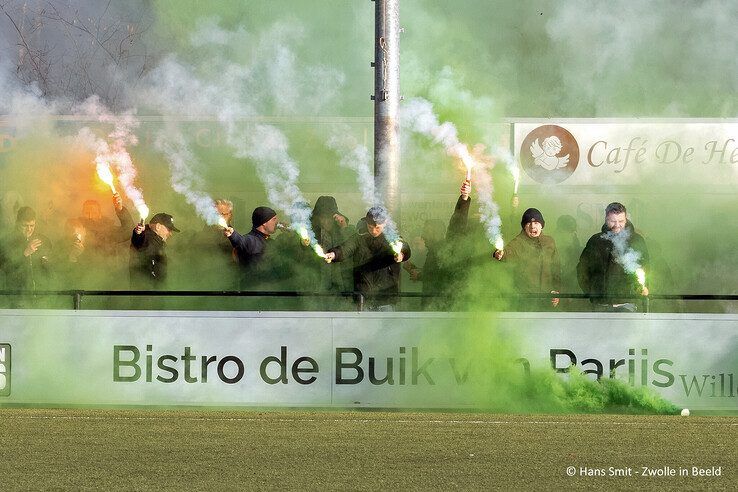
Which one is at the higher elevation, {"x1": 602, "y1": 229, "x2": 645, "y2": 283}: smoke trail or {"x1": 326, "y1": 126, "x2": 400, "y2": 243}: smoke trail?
{"x1": 326, "y1": 126, "x2": 400, "y2": 243}: smoke trail

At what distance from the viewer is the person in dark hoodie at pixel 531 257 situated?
1368 centimetres

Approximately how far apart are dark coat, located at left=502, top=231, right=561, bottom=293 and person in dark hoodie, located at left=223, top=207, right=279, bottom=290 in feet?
7.80

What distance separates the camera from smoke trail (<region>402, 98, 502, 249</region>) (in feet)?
51.0

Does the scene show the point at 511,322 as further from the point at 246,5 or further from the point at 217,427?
the point at 246,5

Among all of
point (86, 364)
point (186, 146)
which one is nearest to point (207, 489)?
point (86, 364)

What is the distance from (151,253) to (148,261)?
12 centimetres

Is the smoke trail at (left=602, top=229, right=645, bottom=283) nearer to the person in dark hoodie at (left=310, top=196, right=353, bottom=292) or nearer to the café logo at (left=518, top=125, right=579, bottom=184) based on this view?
the person in dark hoodie at (left=310, top=196, right=353, bottom=292)

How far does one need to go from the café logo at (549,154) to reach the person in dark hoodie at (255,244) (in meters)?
6.04

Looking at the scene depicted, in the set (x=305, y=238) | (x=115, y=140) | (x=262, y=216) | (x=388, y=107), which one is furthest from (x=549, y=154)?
(x=262, y=216)

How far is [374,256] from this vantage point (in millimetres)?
13617

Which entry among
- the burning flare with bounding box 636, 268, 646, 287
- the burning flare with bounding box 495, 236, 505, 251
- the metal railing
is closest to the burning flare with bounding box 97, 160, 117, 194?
the metal railing

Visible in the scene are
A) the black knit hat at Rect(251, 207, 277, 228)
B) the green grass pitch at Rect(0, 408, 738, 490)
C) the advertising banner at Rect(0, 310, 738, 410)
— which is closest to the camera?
the green grass pitch at Rect(0, 408, 738, 490)

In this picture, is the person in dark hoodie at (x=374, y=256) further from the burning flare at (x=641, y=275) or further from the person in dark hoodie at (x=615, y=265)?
the burning flare at (x=641, y=275)

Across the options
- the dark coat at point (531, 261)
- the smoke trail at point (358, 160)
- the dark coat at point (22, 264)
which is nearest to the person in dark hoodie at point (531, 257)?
the dark coat at point (531, 261)
